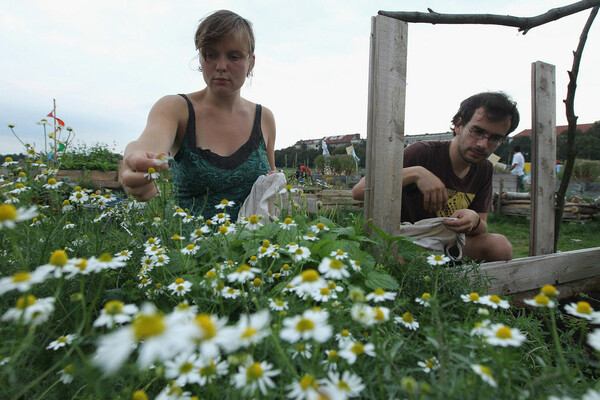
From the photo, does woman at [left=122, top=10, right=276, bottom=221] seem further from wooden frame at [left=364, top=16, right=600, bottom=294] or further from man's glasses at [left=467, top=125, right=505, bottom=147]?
man's glasses at [left=467, top=125, right=505, bottom=147]

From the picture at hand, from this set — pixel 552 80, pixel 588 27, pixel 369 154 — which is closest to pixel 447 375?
pixel 369 154

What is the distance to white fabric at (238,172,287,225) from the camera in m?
1.76

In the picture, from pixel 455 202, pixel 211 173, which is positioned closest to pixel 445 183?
pixel 455 202

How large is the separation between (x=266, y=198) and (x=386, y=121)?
0.70 m

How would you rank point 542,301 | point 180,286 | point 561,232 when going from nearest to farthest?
point 542,301 → point 180,286 → point 561,232

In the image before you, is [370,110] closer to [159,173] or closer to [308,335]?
[159,173]

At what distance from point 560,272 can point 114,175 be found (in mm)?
5676

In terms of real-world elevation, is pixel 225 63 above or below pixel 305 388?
above

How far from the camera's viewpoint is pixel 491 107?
6.71 ft

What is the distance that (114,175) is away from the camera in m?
5.46

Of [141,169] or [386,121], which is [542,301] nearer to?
[141,169]

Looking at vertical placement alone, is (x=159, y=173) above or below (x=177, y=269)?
above

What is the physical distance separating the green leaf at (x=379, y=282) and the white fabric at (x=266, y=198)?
0.68 m

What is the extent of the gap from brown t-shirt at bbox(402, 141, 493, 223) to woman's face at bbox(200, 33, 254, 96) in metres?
1.19
